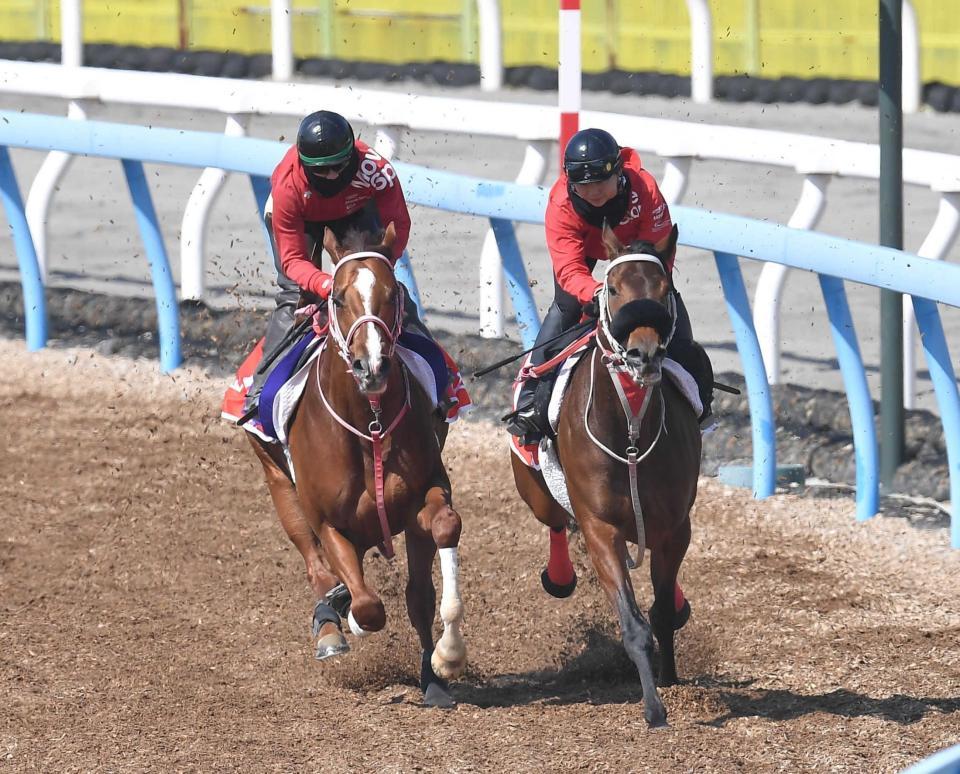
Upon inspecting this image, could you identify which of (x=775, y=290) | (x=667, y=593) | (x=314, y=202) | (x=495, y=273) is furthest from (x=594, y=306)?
(x=495, y=273)

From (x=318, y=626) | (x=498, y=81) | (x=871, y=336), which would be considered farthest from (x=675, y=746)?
(x=498, y=81)

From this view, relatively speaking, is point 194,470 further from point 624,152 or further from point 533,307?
point 624,152

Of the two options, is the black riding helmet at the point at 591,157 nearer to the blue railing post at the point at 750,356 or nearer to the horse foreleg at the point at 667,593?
the horse foreleg at the point at 667,593

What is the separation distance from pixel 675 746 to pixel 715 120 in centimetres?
1145

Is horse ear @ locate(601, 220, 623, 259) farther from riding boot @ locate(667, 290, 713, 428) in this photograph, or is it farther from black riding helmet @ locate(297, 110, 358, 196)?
black riding helmet @ locate(297, 110, 358, 196)

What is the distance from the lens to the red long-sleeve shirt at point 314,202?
726 centimetres

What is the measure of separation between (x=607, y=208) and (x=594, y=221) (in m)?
0.07

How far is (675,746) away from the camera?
621cm

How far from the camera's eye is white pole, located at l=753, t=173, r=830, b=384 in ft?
31.2

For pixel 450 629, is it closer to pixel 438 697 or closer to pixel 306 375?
pixel 438 697

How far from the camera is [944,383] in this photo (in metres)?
8.27

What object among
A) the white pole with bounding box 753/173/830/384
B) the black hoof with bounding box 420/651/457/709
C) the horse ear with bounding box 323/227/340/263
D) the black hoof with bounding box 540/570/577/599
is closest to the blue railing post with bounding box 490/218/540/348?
the white pole with bounding box 753/173/830/384

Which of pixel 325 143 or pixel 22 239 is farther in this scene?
pixel 22 239

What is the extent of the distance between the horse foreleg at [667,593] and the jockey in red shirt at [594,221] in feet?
1.84
